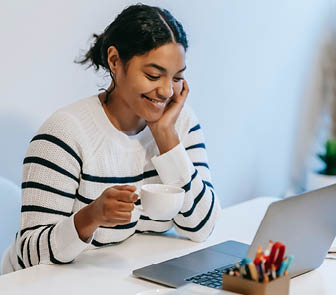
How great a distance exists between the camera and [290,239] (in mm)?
1235

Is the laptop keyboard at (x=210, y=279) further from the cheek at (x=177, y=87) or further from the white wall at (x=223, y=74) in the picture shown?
the white wall at (x=223, y=74)

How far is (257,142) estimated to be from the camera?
3.02 metres

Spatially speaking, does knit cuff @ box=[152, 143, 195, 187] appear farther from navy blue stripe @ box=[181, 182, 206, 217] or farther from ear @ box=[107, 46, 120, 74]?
ear @ box=[107, 46, 120, 74]

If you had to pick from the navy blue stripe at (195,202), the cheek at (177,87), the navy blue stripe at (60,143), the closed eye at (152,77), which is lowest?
the navy blue stripe at (195,202)

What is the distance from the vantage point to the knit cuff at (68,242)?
4.48ft

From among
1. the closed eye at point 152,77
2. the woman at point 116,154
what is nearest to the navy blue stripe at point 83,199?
the woman at point 116,154

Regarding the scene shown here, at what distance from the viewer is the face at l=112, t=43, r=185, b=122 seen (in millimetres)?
1494

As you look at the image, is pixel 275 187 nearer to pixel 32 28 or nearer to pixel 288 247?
pixel 32 28

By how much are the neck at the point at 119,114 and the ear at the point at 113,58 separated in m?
0.07

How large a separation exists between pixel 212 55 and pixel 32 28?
91 centimetres

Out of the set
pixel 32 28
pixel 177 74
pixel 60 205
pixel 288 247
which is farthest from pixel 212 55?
pixel 288 247

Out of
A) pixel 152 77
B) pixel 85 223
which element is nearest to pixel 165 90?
pixel 152 77

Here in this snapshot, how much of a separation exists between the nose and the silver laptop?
0.37 meters

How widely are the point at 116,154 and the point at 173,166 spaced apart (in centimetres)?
14
